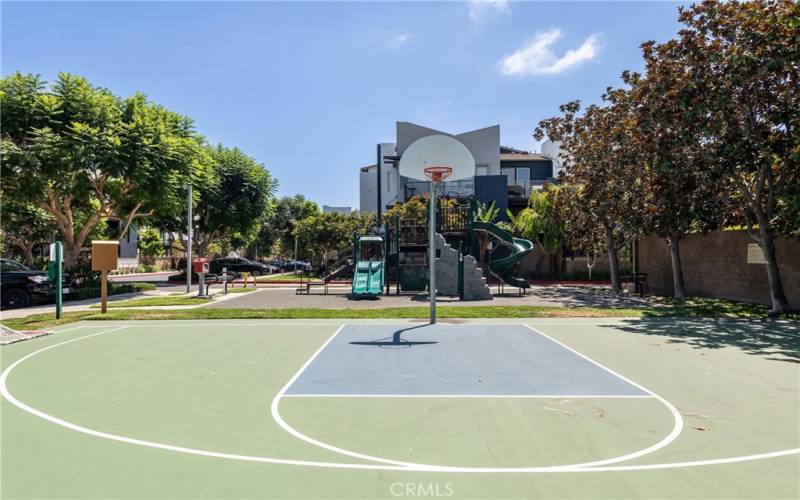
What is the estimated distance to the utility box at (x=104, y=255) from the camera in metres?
15.1

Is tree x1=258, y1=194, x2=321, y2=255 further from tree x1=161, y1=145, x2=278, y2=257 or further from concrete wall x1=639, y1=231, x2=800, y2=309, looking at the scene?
concrete wall x1=639, y1=231, x2=800, y2=309

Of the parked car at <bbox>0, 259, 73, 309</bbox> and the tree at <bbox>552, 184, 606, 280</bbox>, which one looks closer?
the parked car at <bbox>0, 259, 73, 309</bbox>

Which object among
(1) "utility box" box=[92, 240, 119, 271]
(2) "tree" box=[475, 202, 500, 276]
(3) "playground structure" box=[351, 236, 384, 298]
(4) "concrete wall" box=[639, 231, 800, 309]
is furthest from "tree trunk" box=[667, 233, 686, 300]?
(1) "utility box" box=[92, 240, 119, 271]

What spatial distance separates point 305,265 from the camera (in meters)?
53.6

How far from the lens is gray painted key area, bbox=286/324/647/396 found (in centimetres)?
678

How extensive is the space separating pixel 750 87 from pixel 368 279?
1557 centimetres

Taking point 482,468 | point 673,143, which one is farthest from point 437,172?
point 482,468

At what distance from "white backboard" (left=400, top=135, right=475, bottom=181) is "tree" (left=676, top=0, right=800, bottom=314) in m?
7.50

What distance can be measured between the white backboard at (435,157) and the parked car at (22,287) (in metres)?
14.9

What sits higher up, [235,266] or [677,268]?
[677,268]

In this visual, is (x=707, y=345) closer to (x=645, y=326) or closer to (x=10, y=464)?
(x=645, y=326)

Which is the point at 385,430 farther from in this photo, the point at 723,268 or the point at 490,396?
the point at 723,268

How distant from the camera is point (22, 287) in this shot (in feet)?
58.0

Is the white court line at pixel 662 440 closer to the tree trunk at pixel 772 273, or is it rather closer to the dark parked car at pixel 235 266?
the tree trunk at pixel 772 273
